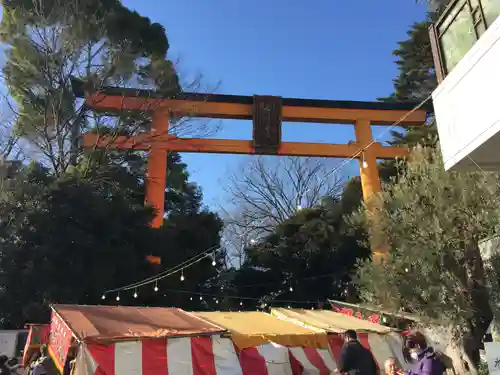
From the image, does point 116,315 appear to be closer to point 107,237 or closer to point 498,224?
point 107,237

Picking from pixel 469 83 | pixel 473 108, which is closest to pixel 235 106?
pixel 469 83

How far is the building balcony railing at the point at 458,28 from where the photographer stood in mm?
5957

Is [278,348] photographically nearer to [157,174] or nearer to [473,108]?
[473,108]

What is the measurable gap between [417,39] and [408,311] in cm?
1420

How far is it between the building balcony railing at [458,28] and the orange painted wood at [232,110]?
919cm

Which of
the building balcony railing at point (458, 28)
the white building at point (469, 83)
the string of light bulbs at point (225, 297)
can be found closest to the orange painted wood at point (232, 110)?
the string of light bulbs at point (225, 297)

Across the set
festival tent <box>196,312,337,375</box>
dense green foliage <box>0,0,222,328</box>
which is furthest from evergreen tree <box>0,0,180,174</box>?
festival tent <box>196,312,337,375</box>

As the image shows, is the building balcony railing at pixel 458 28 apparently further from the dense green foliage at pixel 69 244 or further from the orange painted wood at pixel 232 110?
the dense green foliage at pixel 69 244

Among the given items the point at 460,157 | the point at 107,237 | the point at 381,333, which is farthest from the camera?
the point at 107,237

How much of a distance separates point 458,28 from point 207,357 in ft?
22.7

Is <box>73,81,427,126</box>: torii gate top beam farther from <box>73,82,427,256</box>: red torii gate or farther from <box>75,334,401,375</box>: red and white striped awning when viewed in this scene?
<box>75,334,401,375</box>: red and white striped awning

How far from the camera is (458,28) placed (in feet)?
22.1

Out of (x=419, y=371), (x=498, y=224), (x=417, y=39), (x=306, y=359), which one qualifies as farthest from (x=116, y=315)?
(x=417, y=39)

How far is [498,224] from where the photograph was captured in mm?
8688
